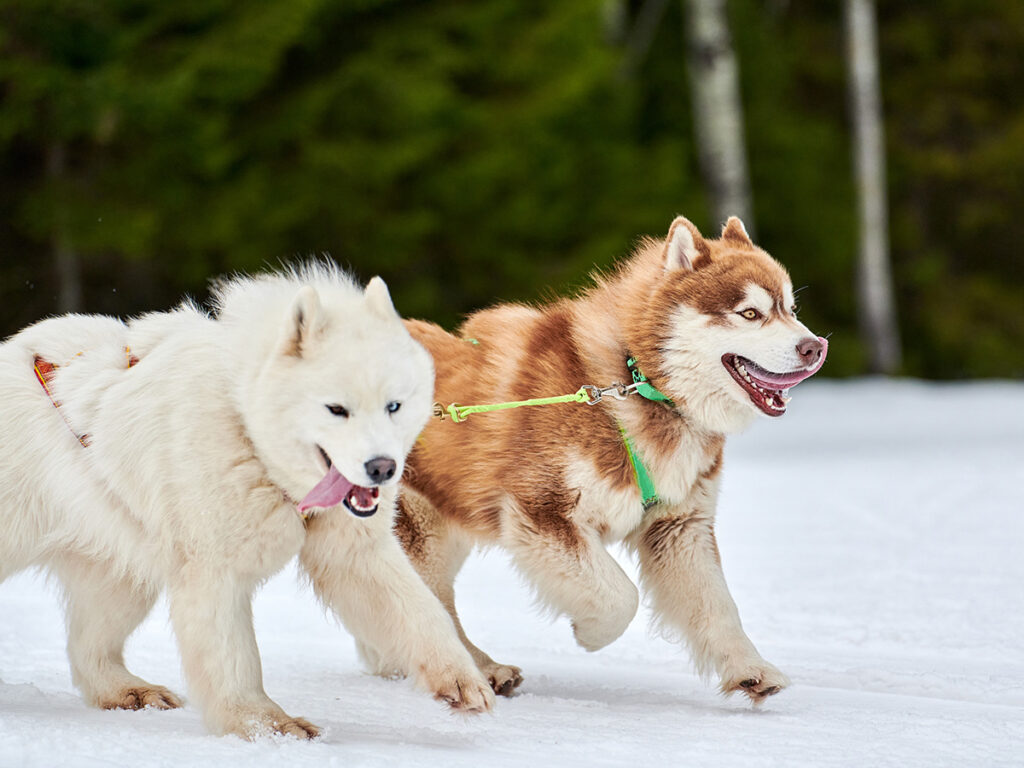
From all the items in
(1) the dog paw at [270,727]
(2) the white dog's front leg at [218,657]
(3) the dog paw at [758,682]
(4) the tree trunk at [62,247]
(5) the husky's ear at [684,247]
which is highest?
(4) the tree trunk at [62,247]

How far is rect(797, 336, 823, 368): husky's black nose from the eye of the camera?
4.13 meters

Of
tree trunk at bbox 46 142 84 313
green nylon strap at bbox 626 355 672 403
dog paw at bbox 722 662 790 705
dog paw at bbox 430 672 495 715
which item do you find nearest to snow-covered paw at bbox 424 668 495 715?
dog paw at bbox 430 672 495 715

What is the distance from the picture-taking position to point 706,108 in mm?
14117

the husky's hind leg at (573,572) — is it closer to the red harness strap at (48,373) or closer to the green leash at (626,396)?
the green leash at (626,396)

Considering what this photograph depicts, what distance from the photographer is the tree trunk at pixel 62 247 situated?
11234mm

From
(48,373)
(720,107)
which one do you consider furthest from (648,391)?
(720,107)

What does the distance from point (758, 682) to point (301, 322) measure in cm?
186

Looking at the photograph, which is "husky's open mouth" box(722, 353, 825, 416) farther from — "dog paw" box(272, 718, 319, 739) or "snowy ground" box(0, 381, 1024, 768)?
"dog paw" box(272, 718, 319, 739)

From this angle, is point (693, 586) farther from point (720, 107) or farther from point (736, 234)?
point (720, 107)

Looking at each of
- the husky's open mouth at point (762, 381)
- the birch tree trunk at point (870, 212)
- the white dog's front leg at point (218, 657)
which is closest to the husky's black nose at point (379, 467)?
the white dog's front leg at point (218, 657)

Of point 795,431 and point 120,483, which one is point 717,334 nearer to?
point 120,483

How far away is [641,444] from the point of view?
4.26 m

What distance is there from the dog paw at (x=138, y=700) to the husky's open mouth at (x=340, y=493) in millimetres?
1071

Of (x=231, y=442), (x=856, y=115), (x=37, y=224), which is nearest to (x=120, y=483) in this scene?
(x=231, y=442)
